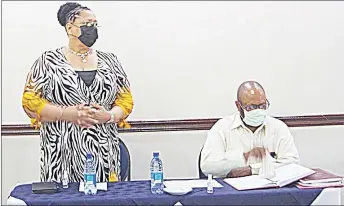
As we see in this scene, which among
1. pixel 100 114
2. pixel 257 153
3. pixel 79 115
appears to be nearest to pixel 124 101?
pixel 100 114

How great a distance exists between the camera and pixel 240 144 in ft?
10.6

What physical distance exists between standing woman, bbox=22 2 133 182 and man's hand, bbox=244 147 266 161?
750 mm

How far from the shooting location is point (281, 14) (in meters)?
4.21

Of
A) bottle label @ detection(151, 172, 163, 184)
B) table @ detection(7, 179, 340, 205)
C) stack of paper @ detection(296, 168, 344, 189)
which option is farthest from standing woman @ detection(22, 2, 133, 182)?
stack of paper @ detection(296, 168, 344, 189)

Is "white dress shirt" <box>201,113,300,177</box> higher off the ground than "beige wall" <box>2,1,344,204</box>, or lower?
lower

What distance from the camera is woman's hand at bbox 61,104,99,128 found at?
10.5 feet

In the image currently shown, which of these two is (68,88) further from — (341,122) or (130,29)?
(341,122)

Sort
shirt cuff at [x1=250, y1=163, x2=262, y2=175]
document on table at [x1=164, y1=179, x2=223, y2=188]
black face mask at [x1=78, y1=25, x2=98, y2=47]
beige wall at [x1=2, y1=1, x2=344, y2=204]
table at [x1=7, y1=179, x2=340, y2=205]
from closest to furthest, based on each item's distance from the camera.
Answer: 1. table at [x1=7, y1=179, x2=340, y2=205]
2. document on table at [x1=164, y1=179, x2=223, y2=188]
3. shirt cuff at [x1=250, y1=163, x2=262, y2=175]
4. black face mask at [x1=78, y1=25, x2=98, y2=47]
5. beige wall at [x1=2, y1=1, x2=344, y2=204]

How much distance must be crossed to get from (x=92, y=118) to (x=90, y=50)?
1.37 ft

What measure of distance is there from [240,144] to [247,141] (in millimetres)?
44

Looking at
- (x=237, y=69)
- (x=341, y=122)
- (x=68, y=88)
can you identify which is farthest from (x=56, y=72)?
(x=341, y=122)

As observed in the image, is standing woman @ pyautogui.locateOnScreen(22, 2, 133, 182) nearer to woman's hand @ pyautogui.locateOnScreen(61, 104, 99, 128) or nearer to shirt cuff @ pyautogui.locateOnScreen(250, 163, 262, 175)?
woman's hand @ pyautogui.locateOnScreen(61, 104, 99, 128)

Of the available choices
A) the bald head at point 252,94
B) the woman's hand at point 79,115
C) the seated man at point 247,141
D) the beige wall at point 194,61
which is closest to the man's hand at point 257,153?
the seated man at point 247,141

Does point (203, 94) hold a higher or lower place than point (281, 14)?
lower
